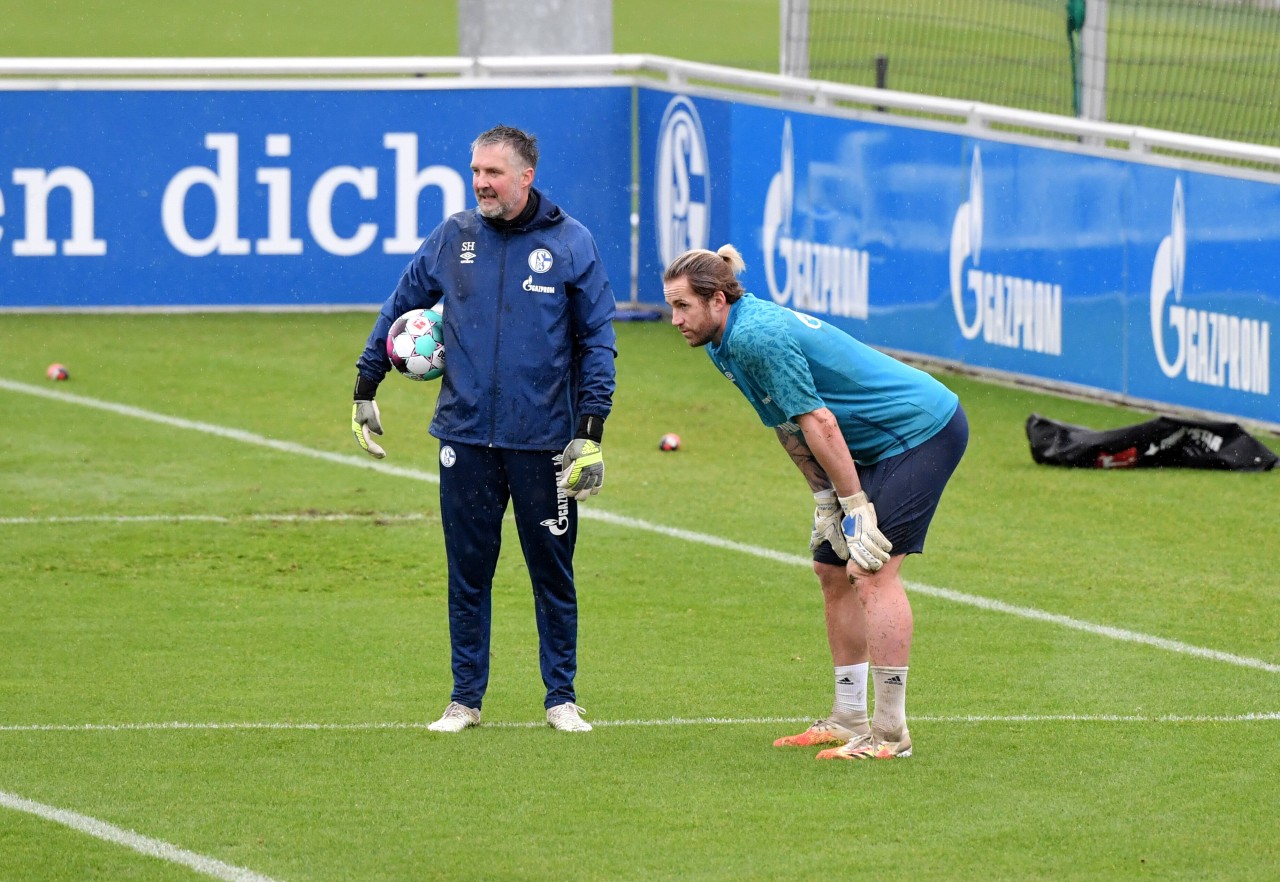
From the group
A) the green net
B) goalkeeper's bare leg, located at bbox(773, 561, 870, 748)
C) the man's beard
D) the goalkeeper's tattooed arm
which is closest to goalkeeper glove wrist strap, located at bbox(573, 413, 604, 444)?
the goalkeeper's tattooed arm

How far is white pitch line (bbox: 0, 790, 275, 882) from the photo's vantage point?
20.3 ft

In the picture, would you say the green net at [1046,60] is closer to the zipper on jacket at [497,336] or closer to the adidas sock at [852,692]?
the zipper on jacket at [497,336]

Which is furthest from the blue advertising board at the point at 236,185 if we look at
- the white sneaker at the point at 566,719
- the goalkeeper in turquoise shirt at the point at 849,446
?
the goalkeeper in turquoise shirt at the point at 849,446

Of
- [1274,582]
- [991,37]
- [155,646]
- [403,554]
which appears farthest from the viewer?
[991,37]

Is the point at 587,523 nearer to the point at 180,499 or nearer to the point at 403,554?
the point at 403,554

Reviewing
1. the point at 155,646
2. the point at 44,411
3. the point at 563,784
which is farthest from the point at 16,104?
the point at 563,784

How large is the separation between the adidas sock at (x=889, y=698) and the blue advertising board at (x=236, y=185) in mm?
11073

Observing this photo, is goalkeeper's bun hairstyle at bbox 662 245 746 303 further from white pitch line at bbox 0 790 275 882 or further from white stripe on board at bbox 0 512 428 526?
white stripe on board at bbox 0 512 428 526

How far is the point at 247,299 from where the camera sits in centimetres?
1800

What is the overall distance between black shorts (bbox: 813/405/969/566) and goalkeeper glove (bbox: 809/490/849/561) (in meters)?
0.12

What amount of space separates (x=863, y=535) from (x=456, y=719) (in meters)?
1.69

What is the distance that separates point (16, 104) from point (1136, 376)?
9.00 metres

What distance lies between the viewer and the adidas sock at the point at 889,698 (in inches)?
283

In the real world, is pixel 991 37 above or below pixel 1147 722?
above
